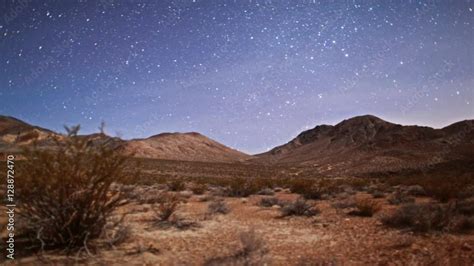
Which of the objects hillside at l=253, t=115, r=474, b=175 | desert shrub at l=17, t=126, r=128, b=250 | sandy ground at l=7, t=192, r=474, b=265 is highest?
Answer: hillside at l=253, t=115, r=474, b=175

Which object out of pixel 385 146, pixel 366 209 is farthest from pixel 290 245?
pixel 385 146

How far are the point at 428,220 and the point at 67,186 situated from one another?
25.6ft

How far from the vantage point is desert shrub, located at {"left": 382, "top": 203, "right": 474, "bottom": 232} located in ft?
28.5

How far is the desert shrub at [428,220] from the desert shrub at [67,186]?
269 inches

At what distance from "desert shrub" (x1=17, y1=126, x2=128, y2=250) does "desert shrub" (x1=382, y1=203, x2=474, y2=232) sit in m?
6.84

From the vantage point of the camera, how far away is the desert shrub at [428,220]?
8.70m

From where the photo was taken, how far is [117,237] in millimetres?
7086

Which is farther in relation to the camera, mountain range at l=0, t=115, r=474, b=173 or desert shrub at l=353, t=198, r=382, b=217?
mountain range at l=0, t=115, r=474, b=173

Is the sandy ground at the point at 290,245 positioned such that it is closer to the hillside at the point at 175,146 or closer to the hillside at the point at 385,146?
the hillside at the point at 385,146

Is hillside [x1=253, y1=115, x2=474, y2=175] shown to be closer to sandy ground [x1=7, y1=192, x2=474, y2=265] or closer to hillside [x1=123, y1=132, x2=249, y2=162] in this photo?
hillside [x1=123, y1=132, x2=249, y2=162]

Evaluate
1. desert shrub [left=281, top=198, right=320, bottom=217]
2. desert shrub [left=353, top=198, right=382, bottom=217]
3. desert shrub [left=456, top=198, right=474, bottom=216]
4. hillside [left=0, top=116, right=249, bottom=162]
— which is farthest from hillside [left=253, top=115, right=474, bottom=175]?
desert shrub [left=281, top=198, right=320, bottom=217]

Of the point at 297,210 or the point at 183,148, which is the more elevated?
the point at 183,148

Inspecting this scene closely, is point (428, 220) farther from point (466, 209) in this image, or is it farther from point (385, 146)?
point (385, 146)

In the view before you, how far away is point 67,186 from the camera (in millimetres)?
6551
